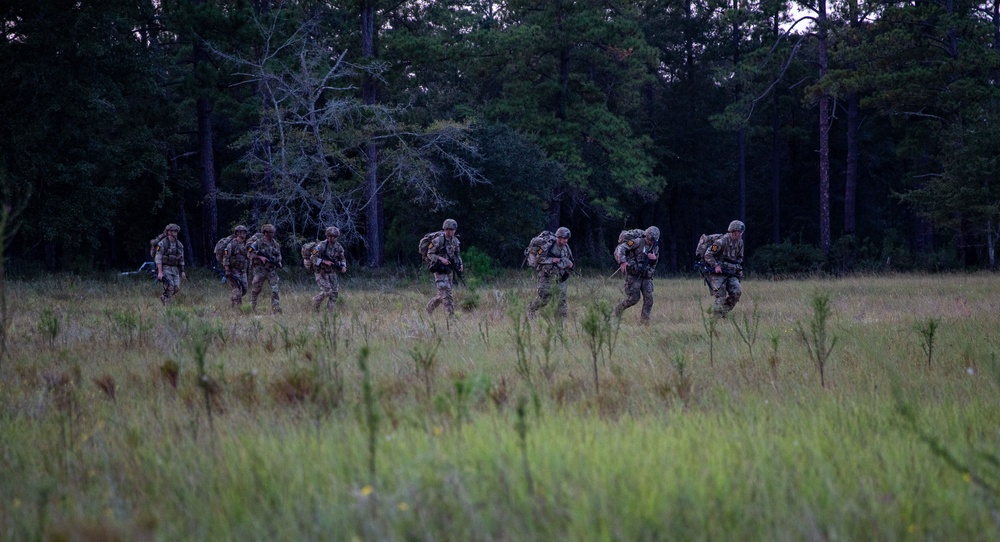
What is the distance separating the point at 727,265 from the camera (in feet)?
44.6

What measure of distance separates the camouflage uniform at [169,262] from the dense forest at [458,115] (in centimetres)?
537

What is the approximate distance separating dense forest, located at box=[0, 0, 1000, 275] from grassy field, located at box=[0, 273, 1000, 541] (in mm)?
16239

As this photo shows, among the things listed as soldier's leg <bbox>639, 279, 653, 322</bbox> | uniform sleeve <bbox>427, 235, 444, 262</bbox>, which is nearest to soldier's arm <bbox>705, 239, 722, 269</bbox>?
soldier's leg <bbox>639, 279, 653, 322</bbox>

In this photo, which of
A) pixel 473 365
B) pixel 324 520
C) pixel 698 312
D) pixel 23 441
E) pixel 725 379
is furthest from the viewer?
pixel 698 312

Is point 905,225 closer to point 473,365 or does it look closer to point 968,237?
point 968,237

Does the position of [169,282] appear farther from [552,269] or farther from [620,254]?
[620,254]

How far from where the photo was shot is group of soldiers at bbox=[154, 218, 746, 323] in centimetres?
1363

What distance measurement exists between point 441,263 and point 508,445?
33.7 feet

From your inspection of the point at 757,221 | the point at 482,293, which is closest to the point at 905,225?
the point at 757,221

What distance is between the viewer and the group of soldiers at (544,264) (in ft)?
44.7

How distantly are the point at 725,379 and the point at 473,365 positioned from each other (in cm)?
241

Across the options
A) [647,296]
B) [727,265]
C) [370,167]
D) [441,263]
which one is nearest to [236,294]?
[441,263]

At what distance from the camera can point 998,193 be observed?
25859mm

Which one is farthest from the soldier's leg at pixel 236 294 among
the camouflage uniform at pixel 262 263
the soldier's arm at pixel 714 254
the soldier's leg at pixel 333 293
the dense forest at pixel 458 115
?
the soldier's arm at pixel 714 254
